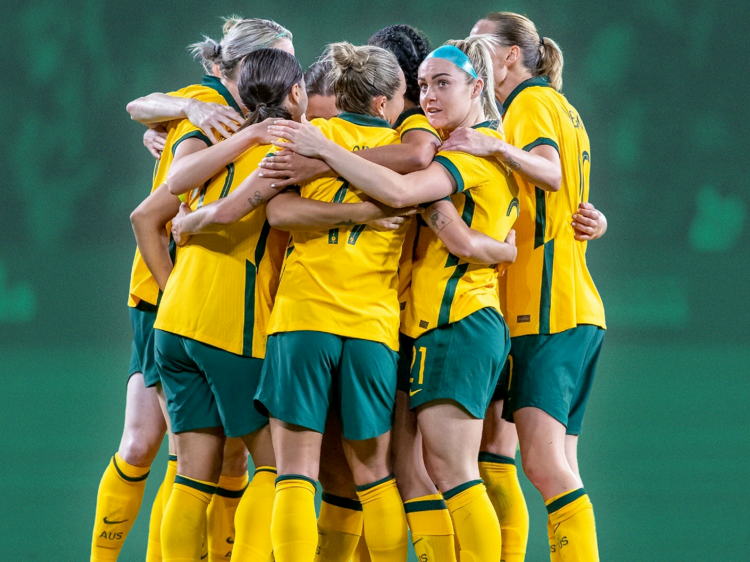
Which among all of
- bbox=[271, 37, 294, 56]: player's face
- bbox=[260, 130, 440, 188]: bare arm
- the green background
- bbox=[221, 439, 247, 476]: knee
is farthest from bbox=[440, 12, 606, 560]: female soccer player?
the green background

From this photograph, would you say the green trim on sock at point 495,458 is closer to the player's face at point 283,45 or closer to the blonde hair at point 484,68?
the blonde hair at point 484,68

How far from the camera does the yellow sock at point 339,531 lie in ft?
9.05

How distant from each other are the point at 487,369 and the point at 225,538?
3.66ft

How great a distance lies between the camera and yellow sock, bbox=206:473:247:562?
295cm

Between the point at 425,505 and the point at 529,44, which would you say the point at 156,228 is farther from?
the point at 529,44

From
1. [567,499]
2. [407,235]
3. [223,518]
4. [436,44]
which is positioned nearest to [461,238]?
[407,235]

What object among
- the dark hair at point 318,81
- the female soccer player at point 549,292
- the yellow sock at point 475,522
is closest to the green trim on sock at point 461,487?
the yellow sock at point 475,522

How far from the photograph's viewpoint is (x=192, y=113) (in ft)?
9.37

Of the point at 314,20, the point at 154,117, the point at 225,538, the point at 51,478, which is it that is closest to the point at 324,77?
the point at 154,117

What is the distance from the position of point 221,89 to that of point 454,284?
3.49 ft

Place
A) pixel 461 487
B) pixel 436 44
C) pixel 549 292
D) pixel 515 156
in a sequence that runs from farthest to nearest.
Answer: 1. pixel 436 44
2. pixel 549 292
3. pixel 515 156
4. pixel 461 487

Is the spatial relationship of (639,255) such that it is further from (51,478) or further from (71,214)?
(51,478)

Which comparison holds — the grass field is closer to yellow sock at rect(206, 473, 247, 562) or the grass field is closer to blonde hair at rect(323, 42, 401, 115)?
yellow sock at rect(206, 473, 247, 562)

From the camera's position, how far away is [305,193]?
8.55ft
